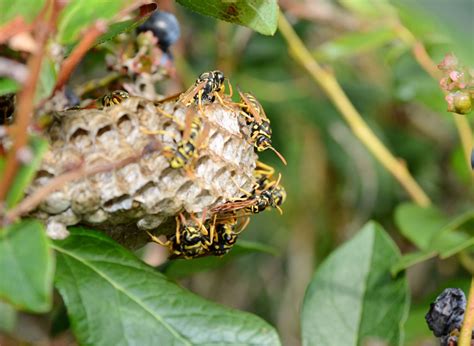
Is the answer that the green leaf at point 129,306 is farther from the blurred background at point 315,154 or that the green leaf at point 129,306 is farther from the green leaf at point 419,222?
the blurred background at point 315,154

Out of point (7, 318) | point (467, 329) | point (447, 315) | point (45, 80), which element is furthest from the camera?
point (7, 318)

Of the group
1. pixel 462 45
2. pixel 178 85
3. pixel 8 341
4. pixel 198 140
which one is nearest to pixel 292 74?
pixel 178 85

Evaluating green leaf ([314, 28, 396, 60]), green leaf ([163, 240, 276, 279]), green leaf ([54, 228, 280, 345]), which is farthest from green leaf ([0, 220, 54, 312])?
green leaf ([314, 28, 396, 60])

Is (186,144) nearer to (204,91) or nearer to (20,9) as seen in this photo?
(204,91)

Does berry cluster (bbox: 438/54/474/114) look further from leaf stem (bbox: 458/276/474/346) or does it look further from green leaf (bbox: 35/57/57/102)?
green leaf (bbox: 35/57/57/102)

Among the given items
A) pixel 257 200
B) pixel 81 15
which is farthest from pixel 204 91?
pixel 81 15
